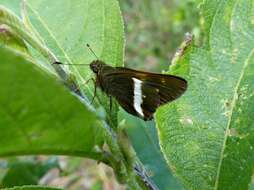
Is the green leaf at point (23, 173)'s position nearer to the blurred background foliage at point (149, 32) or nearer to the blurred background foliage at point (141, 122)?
the blurred background foliage at point (141, 122)

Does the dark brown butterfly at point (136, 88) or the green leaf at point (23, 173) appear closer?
the dark brown butterfly at point (136, 88)

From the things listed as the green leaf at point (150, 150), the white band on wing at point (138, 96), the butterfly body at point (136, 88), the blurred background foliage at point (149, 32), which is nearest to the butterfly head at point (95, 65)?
the butterfly body at point (136, 88)

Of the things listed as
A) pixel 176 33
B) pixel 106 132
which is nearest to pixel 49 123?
pixel 106 132

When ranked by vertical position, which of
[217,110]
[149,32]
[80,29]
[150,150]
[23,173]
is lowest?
[217,110]

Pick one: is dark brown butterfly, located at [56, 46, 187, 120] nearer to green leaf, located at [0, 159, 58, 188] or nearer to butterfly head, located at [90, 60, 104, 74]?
butterfly head, located at [90, 60, 104, 74]

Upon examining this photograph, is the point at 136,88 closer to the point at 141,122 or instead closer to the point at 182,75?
the point at 141,122

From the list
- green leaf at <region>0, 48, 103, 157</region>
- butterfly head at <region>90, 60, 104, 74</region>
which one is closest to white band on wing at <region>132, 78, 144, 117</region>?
butterfly head at <region>90, 60, 104, 74</region>

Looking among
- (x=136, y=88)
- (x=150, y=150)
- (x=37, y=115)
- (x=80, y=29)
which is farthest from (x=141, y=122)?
(x=37, y=115)
